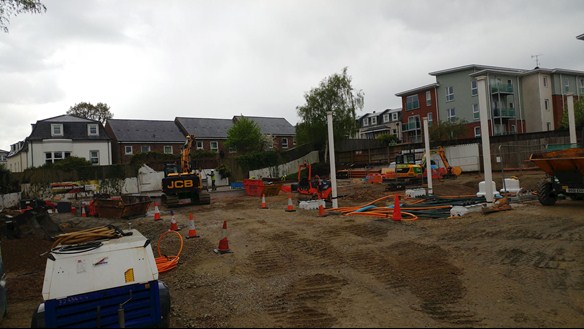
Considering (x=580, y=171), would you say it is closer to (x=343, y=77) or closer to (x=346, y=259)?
(x=346, y=259)

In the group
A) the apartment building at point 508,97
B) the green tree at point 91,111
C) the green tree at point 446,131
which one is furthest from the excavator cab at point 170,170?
the green tree at point 91,111

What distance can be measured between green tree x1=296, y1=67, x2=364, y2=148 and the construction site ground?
29.1 m

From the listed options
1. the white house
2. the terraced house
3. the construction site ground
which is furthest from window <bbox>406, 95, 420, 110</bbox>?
the construction site ground

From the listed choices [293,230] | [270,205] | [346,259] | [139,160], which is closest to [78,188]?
[139,160]

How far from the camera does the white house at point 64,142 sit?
3834cm

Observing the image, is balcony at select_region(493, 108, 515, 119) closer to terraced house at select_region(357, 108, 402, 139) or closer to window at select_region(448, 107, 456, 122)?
window at select_region(448, 107, 456, 122)

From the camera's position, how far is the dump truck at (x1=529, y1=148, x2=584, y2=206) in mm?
11195

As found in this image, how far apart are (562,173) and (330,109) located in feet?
97.9

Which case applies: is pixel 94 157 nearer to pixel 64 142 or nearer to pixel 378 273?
pixel 64 142

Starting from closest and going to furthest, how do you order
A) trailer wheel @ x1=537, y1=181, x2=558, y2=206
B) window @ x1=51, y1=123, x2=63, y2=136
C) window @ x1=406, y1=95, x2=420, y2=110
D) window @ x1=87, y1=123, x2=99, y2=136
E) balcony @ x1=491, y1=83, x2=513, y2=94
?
1. trailer wheel @ x1=537, y1=181, x2=558, y2=206
2. window @ x1=51, y1=123, x2=63, y2=136
3. window @ x1=87, y1=123, x2=99, y2=136
4. balcony @ x1=491, y1=83, x2=513, y2=94
5. window @ x1=406, y1=95, x2=420, y2=110

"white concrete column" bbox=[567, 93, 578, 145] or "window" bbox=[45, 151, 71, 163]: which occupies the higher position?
"window" bbox=[45, 151, 71, 163]

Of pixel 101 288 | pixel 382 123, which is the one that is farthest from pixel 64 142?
pixel 382 123

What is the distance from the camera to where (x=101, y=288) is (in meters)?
4.60

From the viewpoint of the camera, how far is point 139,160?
35.5 metres
